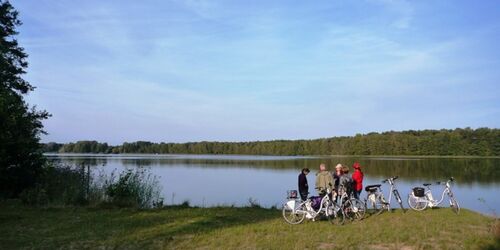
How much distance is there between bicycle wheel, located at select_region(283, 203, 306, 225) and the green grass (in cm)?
22

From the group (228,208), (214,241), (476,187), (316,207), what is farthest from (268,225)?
(476,187)

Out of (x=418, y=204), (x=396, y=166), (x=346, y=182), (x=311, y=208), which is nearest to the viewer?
(x=311, y=208)

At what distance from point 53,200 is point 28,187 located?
7.26 feet

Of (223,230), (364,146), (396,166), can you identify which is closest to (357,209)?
(223,230)

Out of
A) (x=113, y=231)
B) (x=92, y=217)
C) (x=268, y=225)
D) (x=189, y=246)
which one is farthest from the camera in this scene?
(x=92, y=217)

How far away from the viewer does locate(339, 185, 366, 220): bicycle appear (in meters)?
11.1

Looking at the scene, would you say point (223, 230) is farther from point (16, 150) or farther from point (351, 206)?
point (16, 150)

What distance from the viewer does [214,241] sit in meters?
8.13

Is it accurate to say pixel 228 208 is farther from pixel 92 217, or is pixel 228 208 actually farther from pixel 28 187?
pixel 28 187

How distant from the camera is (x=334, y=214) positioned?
10922mm

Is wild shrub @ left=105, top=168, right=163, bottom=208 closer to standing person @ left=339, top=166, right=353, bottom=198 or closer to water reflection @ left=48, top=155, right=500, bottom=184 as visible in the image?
water reflection @ left=48, top=155, right=500, bottom=184

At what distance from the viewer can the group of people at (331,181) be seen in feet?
38.2

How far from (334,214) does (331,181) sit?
1.01m

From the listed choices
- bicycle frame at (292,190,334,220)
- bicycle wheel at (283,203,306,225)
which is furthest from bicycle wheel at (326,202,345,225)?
bicycle wheel at (283,203,306,225)
